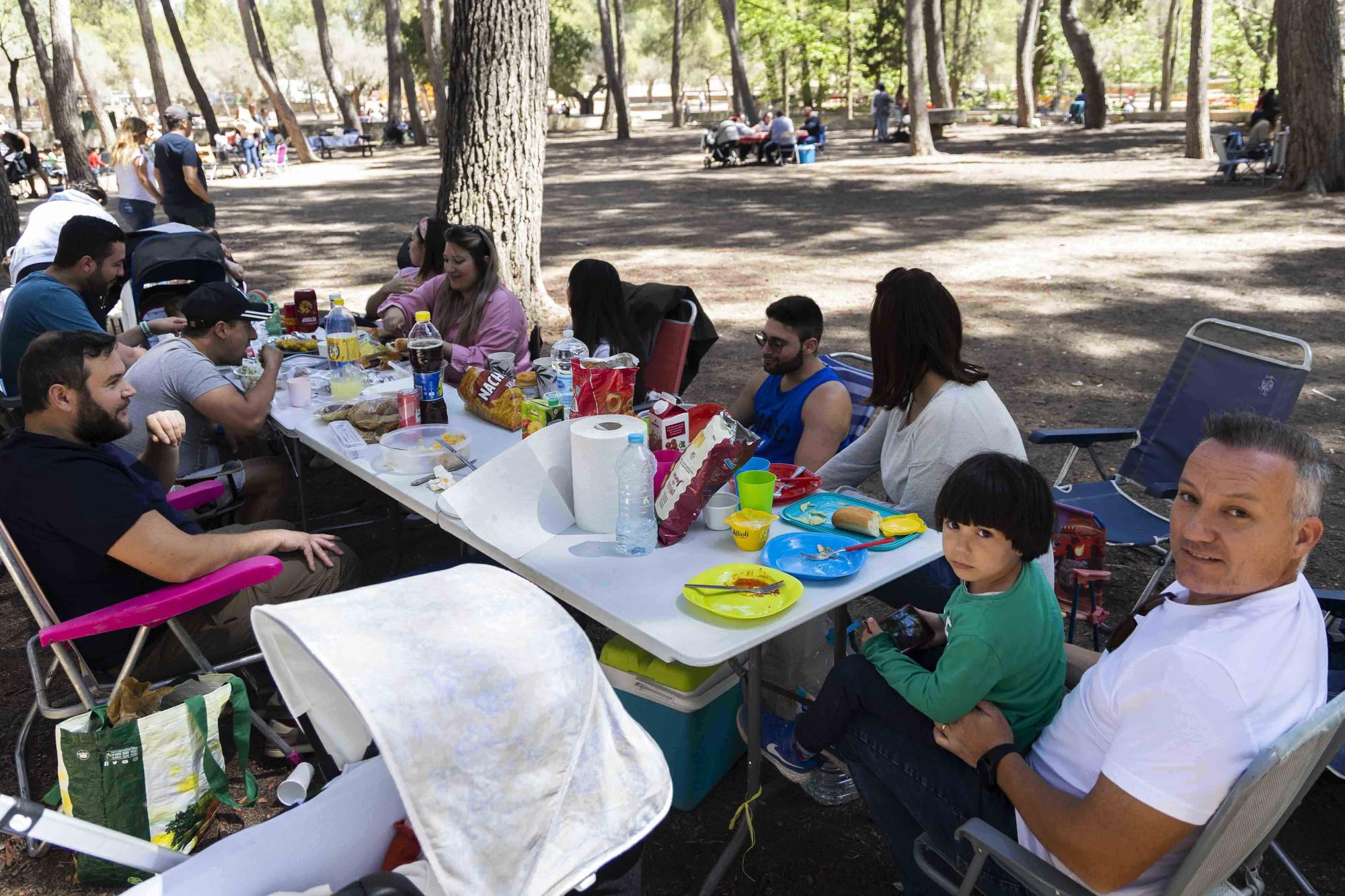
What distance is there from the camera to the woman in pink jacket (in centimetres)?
478

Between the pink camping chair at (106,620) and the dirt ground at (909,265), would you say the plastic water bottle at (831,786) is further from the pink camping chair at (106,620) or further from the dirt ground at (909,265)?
the pink camping chair at (106,620)

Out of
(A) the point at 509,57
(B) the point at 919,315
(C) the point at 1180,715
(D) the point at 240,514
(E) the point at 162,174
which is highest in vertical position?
(A) the point at 509,57

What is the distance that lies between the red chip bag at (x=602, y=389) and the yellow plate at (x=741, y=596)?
0.79m

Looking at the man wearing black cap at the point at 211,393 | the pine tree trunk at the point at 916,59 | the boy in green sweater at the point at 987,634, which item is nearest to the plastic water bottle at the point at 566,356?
the man wearing black cap at the point at 211,393

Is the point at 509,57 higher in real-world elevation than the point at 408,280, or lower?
higher

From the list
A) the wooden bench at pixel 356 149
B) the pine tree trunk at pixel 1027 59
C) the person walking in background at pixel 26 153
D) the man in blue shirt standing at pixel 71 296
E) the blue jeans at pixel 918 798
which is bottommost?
the blue jeans at pixel 918 798

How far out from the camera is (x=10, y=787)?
3.02m

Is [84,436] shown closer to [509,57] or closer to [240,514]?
[240,514]

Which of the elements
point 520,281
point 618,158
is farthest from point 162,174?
point 618,158

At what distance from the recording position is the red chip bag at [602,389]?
3.02m

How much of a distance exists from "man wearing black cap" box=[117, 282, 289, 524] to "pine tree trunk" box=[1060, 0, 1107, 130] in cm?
2308

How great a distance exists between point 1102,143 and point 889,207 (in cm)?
1137

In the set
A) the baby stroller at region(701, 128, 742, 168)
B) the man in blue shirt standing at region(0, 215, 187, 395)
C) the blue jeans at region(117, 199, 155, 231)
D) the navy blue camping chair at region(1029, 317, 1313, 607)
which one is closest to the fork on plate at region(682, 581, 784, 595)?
the navy blue camping chair at region(1029, 317, 1313, 607)

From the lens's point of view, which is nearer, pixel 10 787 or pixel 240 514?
pixel 10 787
